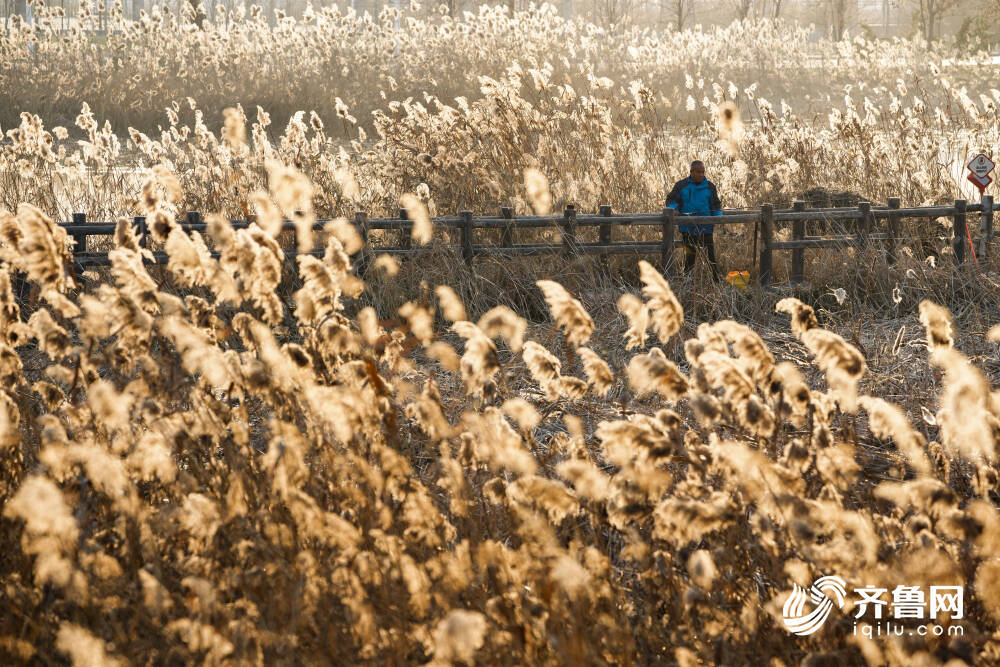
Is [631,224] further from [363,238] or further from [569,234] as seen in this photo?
[363,238]

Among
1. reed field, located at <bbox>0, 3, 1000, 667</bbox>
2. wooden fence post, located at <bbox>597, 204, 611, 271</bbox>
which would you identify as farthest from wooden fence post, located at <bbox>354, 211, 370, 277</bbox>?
reed field, located at <bbox>0, 3, 1000, 667</bbox>

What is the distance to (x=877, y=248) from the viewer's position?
895 cm

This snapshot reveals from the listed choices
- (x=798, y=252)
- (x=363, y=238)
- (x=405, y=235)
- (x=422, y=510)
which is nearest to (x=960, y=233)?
(x=798, y=252)

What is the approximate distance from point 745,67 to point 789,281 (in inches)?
696

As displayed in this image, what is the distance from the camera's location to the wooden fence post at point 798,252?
9008 mm

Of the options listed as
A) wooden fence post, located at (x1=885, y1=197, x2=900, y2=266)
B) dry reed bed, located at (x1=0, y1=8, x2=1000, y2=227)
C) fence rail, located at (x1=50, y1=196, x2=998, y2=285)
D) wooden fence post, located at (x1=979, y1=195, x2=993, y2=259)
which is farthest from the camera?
dry reed bed, located at (x1=0, y1=8, x2=1000, y2=227)

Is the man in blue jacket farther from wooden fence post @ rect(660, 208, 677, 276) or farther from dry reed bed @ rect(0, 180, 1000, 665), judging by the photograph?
dry reed bed @ rect(0, 180, 1000, 665)

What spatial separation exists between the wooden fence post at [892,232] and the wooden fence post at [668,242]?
Result: 174cm

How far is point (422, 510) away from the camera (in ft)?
10.1

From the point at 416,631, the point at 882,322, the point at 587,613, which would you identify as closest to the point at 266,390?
the point at 416,631
